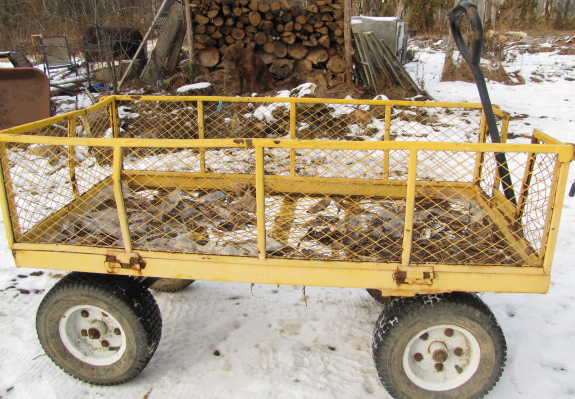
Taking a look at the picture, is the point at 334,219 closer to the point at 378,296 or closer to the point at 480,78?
the point at 378,296

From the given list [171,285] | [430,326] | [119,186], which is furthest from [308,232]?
[171,285]

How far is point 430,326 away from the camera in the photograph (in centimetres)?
241

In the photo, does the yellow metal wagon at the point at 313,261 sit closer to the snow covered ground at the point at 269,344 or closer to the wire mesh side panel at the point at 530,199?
the wire mesh side panel at the point at 530,199

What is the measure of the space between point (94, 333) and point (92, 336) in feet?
0.08

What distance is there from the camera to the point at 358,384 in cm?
275

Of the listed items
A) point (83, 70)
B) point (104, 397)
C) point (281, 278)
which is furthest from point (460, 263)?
point (83, 70)

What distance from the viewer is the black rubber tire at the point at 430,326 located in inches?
93.9

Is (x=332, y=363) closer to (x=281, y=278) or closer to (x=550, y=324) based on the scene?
(x=281, y=278)

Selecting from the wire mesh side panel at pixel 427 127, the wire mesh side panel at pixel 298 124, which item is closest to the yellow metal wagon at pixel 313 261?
the wire mesh side panel at pixel 298 124

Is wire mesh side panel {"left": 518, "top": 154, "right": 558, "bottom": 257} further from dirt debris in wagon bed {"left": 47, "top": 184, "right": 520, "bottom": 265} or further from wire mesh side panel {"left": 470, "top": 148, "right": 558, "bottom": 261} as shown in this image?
dirt debris in wagon bed {"left": 47, "top": 184, "right": 520, "bottom": 265}

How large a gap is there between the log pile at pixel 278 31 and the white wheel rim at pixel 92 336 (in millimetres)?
7036

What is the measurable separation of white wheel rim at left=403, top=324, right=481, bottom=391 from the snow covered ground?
299 millimetres

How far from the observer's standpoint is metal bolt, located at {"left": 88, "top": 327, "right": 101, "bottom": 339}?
267 cm

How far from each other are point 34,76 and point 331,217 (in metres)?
6.16
